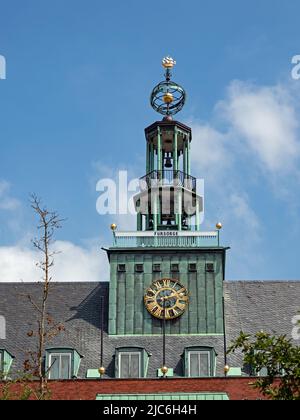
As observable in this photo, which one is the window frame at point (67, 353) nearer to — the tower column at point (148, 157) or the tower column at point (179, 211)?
the tower column at point (179, 211)

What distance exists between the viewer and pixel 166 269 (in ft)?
184

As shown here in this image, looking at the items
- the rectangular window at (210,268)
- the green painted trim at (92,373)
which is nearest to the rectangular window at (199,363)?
the green painted trim at (92,373)

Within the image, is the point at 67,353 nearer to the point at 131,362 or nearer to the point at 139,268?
the point at 131,362

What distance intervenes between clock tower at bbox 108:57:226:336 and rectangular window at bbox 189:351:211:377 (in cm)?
208

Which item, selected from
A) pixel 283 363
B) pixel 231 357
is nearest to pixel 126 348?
pixel 231 357

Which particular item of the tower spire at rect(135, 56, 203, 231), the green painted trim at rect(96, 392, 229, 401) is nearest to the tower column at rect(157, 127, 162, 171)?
the tower spire at rect(135, 56, 203, 231)

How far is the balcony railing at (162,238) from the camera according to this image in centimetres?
5722

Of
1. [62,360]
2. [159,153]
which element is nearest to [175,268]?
[159,153]

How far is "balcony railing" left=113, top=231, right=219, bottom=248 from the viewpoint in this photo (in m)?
57.2

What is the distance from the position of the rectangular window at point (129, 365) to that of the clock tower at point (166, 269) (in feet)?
6.87

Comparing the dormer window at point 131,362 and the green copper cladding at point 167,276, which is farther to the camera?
the green copper cladding at point 167,276
